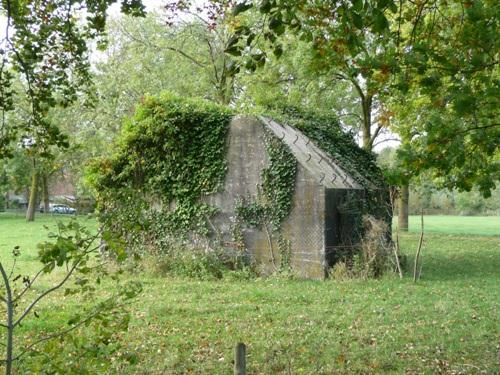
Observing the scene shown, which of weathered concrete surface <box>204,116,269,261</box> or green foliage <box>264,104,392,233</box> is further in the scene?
green foliage <box>264,104,392,233</box>

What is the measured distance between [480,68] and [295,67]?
19.9m

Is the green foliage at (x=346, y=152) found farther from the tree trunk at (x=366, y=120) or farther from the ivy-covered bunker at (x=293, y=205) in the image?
the tree trunk at (x=366, y=120)

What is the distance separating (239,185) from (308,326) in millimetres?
7121

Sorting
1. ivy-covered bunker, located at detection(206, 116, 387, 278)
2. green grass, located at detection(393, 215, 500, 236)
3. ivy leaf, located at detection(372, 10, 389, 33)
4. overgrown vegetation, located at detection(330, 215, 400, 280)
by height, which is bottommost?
green grass, located at detection(393, 215, 500, 236)

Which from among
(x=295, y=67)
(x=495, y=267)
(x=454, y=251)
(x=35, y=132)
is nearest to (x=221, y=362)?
(x=35, y=132)

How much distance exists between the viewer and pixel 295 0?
449cm

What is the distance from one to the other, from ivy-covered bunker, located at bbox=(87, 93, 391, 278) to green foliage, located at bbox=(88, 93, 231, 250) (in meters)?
0.03

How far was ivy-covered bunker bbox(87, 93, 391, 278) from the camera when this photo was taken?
13.9 metres

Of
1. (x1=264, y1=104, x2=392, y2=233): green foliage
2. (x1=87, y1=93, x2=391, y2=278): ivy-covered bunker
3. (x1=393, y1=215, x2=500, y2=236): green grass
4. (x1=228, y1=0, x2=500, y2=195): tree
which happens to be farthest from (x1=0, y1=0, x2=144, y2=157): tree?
(x1=393, y1=215, x2=500, y2=236): green grass

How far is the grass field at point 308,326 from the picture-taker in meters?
6.66

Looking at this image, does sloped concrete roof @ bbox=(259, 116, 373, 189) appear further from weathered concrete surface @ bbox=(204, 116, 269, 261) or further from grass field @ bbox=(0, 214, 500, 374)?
grass field @ bbox=(0, 214, 500, 374)

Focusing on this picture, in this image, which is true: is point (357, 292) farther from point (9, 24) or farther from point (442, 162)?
point (9, 24)

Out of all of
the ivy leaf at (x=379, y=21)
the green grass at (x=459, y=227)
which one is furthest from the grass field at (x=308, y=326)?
the green grass at (x=459, y=227)

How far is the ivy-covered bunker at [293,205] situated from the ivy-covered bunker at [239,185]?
27mm
